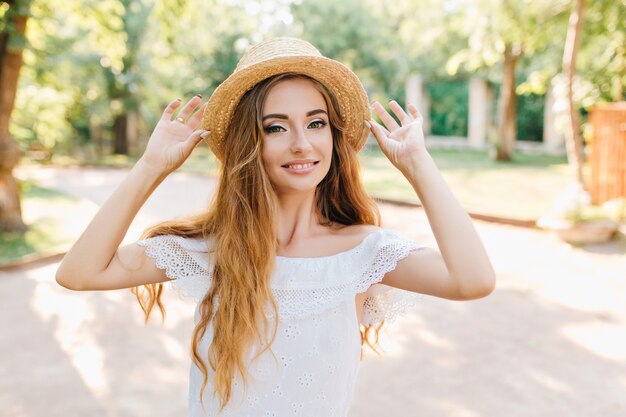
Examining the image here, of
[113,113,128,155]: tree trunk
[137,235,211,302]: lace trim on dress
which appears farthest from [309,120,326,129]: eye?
[113,113,128,155]: tree trunk

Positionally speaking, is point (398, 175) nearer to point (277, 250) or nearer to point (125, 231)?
point (277, 250)

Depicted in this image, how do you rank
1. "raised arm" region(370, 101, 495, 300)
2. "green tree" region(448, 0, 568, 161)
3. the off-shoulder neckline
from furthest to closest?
"green tree" region(448, 0, 568, 161)
the off-shoulder neckline
"raised arm" region(370, 101, 495, 300)

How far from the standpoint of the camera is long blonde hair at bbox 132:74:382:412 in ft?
5.46

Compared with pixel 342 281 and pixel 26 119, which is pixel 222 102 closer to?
pixel 342 281

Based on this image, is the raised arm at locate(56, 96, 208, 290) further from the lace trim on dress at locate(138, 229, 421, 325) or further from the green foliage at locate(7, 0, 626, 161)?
the green foliage at locate(7, 0, 626, 161)

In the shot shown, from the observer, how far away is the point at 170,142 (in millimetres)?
1765

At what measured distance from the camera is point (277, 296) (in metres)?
1.73

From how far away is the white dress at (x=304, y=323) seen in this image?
1.66 metres

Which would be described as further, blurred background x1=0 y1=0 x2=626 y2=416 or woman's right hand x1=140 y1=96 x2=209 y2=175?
blurred background x1=0 y1=0 x2=626 y2=416

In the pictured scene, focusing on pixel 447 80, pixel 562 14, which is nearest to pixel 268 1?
pixel 447 80

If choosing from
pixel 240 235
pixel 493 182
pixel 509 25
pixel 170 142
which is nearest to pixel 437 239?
pixel 240 235

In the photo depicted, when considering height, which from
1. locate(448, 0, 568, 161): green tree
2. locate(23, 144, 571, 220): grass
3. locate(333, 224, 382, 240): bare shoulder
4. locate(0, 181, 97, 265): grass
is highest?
locate(448, 0, 568, 161): green tree

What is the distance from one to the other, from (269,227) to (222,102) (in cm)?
42

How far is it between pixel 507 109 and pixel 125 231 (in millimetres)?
16626
